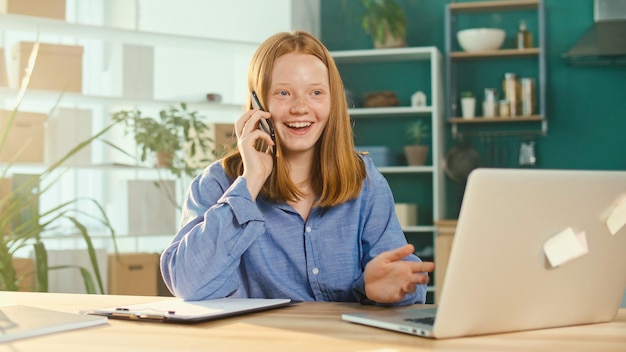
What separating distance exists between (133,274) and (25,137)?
2.85 ft

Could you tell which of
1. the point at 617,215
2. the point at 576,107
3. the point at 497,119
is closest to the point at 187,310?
the point at 617,215

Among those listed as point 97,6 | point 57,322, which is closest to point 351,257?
point 57,322

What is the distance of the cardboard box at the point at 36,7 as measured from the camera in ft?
13.9

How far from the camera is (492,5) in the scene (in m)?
5.27

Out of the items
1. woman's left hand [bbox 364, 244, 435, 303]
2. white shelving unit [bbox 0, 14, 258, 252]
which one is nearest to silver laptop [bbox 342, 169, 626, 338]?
woman's left hand [bbox 364, 244, 435, 303]

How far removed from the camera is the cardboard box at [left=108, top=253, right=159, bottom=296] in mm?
4383

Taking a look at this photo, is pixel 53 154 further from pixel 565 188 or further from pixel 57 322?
pixel 565 188

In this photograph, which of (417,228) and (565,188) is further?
(417,228)

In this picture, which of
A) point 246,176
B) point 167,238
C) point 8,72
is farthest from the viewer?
point 167,238

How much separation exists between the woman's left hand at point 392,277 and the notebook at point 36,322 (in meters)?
0.49

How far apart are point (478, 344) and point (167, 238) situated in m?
3.99

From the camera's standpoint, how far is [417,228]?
515 centimetres

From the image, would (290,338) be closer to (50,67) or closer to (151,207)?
(50,67)

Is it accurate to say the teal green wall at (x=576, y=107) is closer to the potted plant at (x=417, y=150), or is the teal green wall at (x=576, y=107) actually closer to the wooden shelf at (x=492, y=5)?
the wooden shelf at (x=492, y=5)
